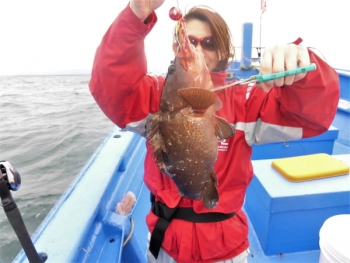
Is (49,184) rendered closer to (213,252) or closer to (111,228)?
(111,228)

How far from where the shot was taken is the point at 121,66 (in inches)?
48.5

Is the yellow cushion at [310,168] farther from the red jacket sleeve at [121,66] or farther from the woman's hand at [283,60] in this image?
the red jacket sleeve at [121,66]

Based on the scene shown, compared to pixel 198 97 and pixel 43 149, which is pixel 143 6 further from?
pixel 43 149

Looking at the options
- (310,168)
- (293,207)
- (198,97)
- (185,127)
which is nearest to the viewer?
(198,97)

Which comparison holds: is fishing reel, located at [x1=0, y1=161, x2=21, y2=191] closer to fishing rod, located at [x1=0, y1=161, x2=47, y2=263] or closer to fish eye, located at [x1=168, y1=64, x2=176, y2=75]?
fishing rod, located at [x1=0, y1=161, x2=47, y2=263]

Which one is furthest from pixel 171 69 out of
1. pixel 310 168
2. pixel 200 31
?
pixel 310 168

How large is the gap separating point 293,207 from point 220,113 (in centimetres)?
131

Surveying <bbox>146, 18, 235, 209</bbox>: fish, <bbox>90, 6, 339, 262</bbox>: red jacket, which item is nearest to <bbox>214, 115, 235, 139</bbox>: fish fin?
<bbox>146, 18, 235, 209</bbox>: fish

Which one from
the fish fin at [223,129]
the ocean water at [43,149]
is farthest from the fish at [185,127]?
the ocean water at [43,149]

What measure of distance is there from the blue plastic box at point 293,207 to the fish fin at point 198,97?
1.53m

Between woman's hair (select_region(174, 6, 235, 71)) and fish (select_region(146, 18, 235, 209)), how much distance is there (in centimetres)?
42

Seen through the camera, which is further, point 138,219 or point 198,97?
point 138,219

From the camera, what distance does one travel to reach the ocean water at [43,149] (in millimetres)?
4273

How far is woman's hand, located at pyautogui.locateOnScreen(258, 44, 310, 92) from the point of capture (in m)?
1.13
